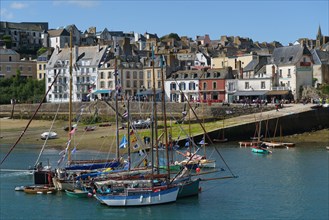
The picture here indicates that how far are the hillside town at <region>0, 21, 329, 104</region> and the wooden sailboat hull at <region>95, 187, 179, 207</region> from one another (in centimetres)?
2373

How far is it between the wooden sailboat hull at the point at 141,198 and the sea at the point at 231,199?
0.27 m

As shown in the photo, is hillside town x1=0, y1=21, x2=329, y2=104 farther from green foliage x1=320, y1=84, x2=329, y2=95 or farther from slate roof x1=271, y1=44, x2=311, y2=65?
green foliage x1=320, y1=84, x2=329, y2=95

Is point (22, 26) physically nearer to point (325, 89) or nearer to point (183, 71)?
point (183, 71)

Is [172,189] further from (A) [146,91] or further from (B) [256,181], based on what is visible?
(A) [146,91]

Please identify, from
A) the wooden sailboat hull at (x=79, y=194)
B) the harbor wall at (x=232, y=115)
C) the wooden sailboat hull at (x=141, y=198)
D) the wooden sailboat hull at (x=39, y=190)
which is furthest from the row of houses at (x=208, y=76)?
the wooden sailboat hull at (x=141, y=198)

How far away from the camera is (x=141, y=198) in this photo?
1251 inches

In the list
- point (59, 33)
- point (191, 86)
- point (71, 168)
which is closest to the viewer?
point (71, 168)

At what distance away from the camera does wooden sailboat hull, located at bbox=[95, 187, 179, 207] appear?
31.8 meters

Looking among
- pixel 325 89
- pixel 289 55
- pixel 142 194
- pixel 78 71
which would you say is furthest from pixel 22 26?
pixel 142 194

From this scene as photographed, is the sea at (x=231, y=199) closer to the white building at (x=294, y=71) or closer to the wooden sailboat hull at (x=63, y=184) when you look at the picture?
the wooden sailboat hull at (x=63, y=184)

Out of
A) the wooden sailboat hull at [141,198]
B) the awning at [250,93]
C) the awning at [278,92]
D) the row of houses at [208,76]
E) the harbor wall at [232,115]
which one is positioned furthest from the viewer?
the awning at [250,93]

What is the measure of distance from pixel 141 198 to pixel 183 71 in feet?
154

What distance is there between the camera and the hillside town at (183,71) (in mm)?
71312

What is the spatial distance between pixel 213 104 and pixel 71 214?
40188 mm
